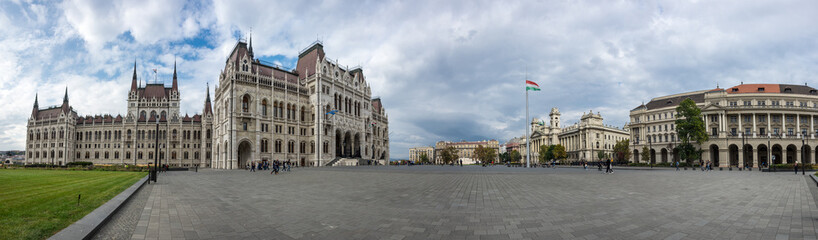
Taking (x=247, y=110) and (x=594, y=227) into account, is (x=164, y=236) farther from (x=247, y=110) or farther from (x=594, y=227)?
(x=247, y=110)

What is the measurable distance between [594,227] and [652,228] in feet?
3.67

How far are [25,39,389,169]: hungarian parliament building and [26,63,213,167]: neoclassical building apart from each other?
0.23 meters

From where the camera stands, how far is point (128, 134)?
314 ft

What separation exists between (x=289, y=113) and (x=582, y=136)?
93.4 meters

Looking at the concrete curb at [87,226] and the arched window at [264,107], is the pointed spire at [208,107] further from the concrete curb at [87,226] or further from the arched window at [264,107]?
the concrete curb at [87,226]

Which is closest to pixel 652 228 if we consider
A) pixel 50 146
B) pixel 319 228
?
pixel 319 228

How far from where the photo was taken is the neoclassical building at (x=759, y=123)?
2714 inches

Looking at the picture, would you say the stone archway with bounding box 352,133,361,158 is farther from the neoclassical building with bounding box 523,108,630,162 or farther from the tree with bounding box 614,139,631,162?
the neoclassical building with bounding box 523,108,630,162

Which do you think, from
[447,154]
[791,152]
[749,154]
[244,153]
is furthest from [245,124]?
[791,152]

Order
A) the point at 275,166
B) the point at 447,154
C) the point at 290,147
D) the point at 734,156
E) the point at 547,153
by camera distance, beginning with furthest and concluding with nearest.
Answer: the point at 447,154, the point at 547,153, the point at 734,156, the point at 290,147, the point at 275,166

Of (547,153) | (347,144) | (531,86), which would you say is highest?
(531,86)

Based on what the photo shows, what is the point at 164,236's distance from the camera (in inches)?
273

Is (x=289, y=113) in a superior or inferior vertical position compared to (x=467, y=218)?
superior

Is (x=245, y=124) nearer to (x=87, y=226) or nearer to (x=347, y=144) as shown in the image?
(x=347, y=144)
